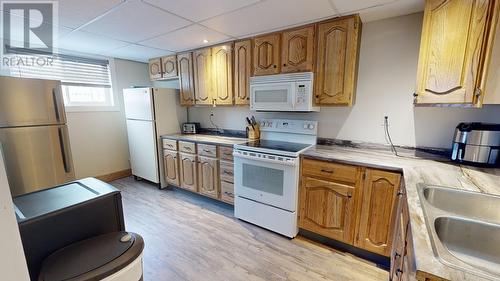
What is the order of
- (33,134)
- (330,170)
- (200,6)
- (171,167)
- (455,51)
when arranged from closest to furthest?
1. (455,51)
2. (200,6)
3. (330,170)
4. (33,134)
5. (171,167)

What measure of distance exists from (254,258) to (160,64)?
3.21 metres

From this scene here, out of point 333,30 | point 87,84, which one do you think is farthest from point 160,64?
point 333,30

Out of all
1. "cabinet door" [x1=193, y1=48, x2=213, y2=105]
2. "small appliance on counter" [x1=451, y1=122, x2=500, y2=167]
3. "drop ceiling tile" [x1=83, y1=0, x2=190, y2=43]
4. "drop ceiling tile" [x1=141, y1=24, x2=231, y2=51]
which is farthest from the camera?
"cabinet door" [x1=193, y1=48, x2=213, y2=105]

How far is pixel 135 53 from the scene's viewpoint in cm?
331

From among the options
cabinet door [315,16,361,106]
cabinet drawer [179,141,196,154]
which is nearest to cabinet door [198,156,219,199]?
cabinet drawer [179,141,196,154]

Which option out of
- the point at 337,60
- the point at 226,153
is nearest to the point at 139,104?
the point at 226,153

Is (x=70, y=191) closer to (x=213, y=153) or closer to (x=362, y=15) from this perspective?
(x=213, y=153)

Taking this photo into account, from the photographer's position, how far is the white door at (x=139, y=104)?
125 inches

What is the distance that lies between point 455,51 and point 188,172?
9.76ft

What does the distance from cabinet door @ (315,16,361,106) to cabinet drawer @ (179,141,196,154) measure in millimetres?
1758

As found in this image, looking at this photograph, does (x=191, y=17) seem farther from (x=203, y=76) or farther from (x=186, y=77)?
(x=186, y=77)

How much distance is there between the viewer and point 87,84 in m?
3.38

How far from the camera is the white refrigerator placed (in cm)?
322

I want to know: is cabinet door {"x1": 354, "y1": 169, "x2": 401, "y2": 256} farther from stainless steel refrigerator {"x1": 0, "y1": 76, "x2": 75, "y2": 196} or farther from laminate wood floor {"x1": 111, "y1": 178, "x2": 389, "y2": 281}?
stainless steel refrigerator {"x1": 0, "y1": 76, "x2": 75, "y2": 196}
